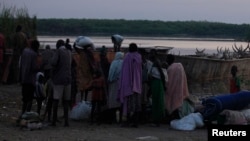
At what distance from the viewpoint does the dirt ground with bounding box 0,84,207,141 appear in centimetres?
1132

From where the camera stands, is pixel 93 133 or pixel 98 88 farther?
pixel 98 88

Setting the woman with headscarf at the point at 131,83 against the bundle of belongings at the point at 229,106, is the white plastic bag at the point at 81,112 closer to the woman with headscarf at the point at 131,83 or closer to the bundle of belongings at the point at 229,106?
the woman with headscarf at the point at 131,83

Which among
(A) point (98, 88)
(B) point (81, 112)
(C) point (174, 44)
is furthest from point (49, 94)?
(C) point (174, 44)

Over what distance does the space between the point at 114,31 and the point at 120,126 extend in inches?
2419

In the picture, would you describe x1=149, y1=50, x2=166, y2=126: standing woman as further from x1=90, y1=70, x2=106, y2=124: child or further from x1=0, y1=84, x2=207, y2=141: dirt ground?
x1=90, y1=70, x2=106, y2=124: child

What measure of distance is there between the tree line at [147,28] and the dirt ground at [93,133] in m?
57.1

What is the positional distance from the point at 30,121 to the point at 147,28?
6929cm

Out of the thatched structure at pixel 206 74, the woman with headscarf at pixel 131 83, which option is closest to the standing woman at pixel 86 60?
the woman with headscarf at pixel 131 83

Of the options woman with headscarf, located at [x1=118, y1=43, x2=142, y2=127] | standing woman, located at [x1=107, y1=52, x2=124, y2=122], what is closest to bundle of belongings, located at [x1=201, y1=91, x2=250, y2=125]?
woman with headscarf, located at [x1=118, y1=43, x2=142, y2=127]

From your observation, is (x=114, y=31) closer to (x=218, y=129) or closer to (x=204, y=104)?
(x=204, y=104)

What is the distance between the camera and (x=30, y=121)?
12.1m

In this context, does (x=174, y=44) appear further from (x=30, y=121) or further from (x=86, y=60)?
(x=30, y=121)

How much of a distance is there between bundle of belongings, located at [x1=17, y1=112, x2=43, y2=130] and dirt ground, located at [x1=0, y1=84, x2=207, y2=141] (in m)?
0.10

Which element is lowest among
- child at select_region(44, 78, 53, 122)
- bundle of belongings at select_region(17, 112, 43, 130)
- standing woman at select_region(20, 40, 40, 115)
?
bundle of belongings at select_region(17, 112, 43, 130)
